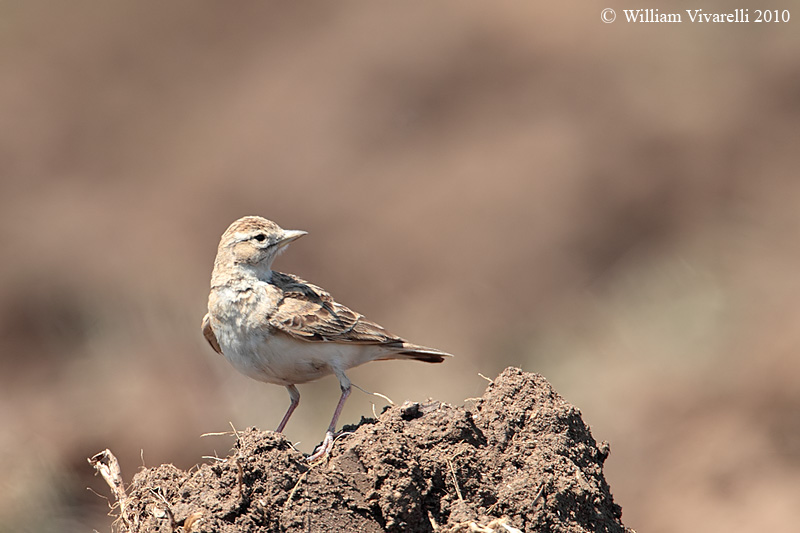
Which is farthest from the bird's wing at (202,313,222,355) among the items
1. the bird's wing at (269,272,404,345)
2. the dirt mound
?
the dirt mound

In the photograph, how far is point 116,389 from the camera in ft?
48.9

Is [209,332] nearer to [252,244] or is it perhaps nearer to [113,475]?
[252,244]

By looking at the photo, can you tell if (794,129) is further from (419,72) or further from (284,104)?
(284,104)

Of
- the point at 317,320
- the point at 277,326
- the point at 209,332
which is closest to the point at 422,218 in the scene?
the point at 209,332

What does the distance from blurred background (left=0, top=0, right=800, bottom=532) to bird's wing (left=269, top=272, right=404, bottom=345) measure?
5.35 meters

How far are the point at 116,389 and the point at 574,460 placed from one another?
10.8 m

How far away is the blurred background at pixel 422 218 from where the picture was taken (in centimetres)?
1366

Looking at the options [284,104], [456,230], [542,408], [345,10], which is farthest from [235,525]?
[345,10]

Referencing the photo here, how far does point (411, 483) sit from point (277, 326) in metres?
1.80

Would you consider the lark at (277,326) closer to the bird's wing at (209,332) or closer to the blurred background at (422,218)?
the bird's wing at (209,332)

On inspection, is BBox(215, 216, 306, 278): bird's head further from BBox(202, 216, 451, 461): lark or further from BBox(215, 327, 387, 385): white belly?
BBox(215, 327, 387, 385): white belly

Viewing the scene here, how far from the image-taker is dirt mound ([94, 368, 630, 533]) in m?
4.88

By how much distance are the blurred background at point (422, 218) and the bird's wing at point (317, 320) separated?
5355mm

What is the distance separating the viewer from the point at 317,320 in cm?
651
